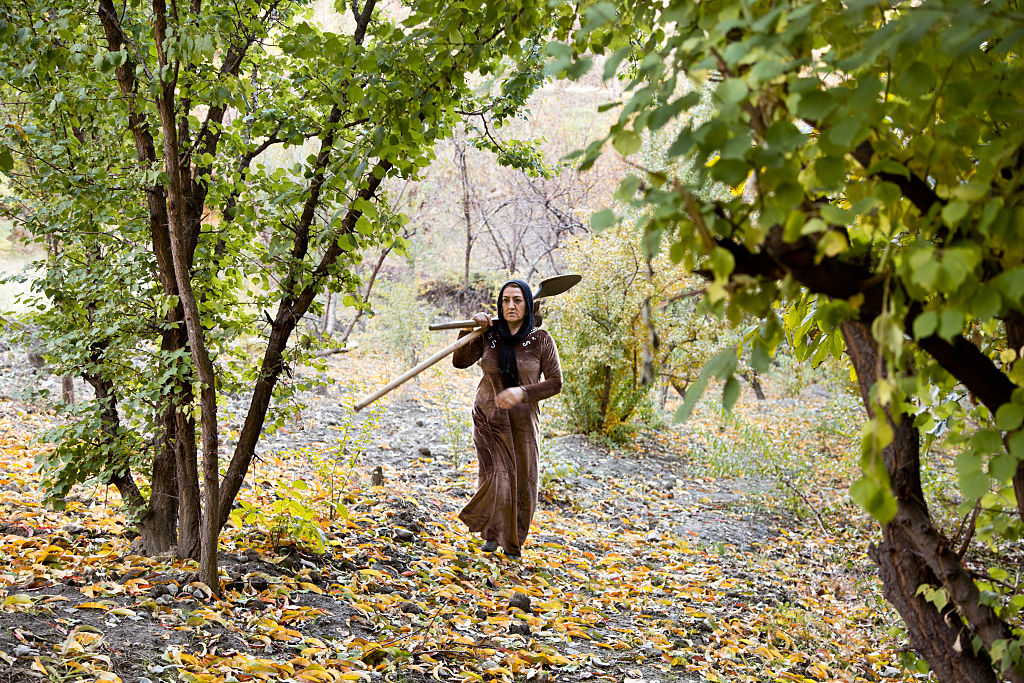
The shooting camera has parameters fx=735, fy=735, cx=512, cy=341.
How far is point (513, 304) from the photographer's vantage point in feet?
17.1

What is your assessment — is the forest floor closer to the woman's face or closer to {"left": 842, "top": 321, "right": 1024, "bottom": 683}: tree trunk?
the woman's face

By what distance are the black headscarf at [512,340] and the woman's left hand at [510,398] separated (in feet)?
0.53

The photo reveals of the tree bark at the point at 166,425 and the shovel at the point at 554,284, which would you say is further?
the shovel at the point at 554,284

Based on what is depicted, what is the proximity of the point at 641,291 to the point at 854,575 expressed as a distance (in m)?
5.42

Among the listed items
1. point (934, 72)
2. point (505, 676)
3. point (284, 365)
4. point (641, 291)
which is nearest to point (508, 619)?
point (505, 676)

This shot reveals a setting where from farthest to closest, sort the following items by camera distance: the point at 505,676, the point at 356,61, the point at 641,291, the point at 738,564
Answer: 1. the point at 641,291
2. the point at 738,564
3. the point at 505,676
4. the point at 356,61

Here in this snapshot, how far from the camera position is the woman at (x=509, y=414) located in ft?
17.2

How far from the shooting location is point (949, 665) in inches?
74.3

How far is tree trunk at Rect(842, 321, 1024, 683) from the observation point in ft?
5.92

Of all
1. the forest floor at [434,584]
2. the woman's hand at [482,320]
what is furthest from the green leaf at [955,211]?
the woman's hand at [482,320]

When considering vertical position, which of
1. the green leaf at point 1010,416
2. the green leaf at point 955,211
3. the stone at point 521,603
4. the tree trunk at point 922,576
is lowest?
the stone at point 521,603

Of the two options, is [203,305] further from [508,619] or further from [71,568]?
[508,619]

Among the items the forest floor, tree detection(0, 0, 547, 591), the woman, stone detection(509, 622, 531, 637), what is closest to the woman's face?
the woman

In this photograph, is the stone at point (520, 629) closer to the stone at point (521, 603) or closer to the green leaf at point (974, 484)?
the stone at point (521, 603)
